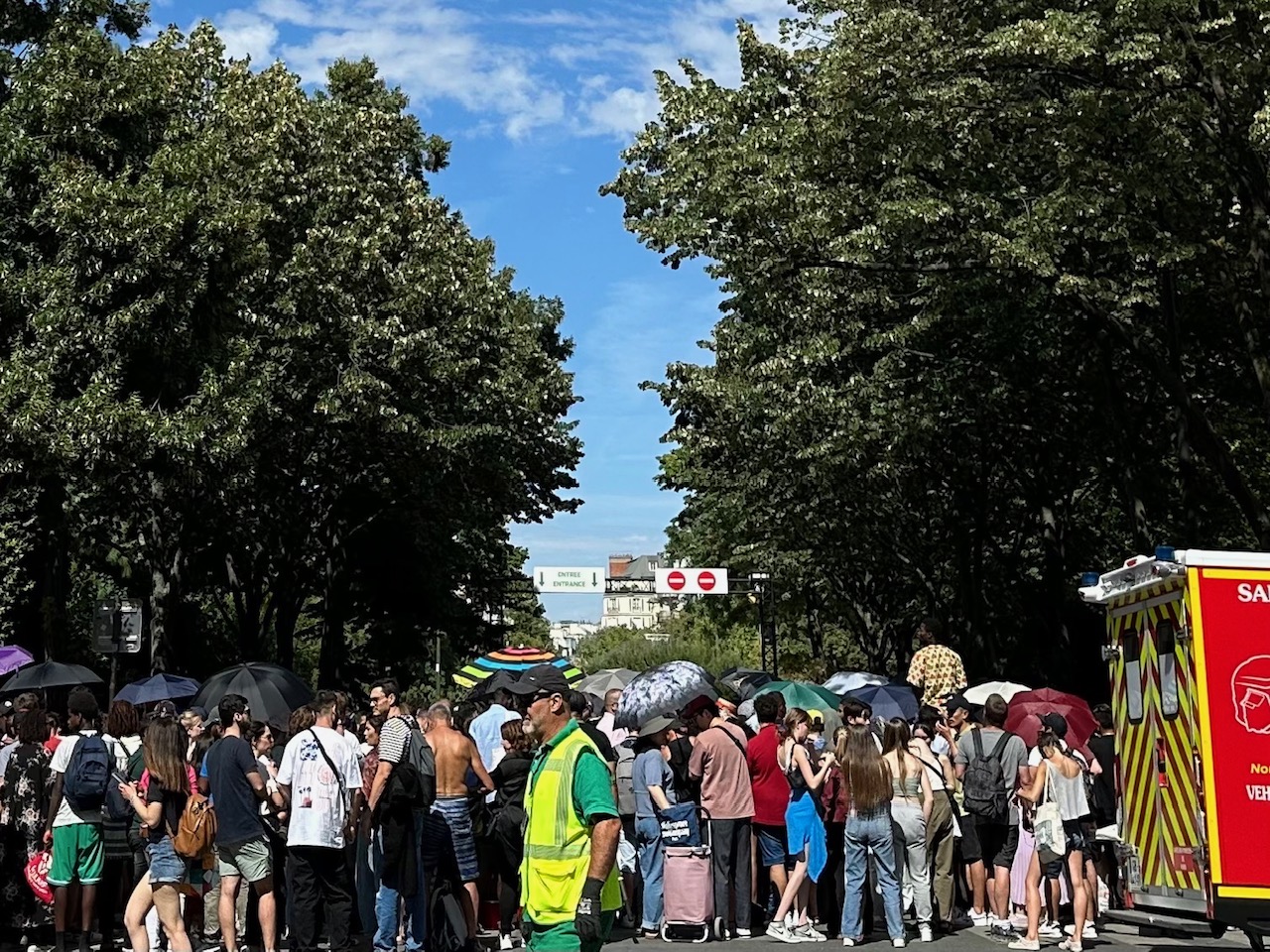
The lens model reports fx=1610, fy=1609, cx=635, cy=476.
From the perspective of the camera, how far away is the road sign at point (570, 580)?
6222cm

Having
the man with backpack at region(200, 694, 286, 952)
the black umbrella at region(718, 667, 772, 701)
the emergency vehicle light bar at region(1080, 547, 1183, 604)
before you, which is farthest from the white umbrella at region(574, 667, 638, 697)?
the emergency vehicle light bar at region(1080, 547, 1183, 604)

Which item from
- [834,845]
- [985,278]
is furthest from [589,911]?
[985,278]

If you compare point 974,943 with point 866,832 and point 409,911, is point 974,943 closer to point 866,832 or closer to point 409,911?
point 866,832

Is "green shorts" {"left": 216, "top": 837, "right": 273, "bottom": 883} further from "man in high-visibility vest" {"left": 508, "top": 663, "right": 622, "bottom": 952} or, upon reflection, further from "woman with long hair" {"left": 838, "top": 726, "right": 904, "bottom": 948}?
"man in high-visibility vest" {"left": 508, "top": 663, "right": 622, "bottom": 952}

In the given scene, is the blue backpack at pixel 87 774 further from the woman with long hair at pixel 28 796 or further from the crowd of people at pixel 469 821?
the woman with long hair at pixel 28 796

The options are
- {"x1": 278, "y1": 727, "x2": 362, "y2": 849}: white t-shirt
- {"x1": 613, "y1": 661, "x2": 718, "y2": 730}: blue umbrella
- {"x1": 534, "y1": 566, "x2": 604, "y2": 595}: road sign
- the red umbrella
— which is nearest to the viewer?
{"x1": 278, "y1": 727, "x2": 362, "y2": 849}: white t-shirt

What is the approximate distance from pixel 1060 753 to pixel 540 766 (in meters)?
6.88

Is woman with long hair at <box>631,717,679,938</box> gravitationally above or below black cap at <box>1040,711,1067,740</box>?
below

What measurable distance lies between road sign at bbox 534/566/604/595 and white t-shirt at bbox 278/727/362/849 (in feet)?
166

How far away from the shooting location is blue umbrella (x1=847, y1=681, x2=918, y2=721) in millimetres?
17734

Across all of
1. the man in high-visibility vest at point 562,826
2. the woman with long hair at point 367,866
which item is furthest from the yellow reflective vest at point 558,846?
the woman with long hair at point 367,866

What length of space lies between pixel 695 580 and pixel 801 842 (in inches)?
1277

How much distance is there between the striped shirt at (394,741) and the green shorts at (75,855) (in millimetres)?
2646

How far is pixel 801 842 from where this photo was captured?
1384 centimetres
